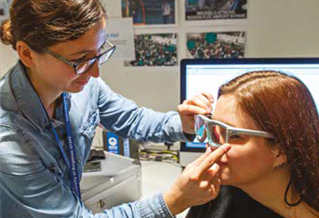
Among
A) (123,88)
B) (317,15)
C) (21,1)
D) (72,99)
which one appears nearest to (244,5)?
(317,15)

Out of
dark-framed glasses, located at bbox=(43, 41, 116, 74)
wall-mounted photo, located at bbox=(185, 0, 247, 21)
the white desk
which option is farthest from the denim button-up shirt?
wall-mounted photo, located at bbox=(185, 0, 247, 21)

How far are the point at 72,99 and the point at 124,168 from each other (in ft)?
1.31

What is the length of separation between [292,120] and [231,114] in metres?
0.15

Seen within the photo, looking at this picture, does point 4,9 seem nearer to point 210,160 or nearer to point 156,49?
point 156,49

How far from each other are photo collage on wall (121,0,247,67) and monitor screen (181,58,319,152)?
1.00 ft

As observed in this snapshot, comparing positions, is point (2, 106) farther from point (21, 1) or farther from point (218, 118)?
point (218, 118)

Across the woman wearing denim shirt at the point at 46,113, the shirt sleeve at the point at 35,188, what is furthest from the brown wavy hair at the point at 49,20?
the shirt sleeve at the point at 35,188

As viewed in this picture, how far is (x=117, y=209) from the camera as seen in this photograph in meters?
0.88

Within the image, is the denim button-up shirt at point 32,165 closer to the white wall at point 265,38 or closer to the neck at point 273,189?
the neck at point 273,189

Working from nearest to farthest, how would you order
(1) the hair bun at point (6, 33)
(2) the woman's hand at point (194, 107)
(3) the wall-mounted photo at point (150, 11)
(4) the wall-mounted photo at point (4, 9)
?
(1) the hair bun at point (6, 33)
(2) the woman's hand at point (194, 107)
(3) the wall-mounted photo at point (150, 11)
(4) the wall-mounted photo at point (4, 9)

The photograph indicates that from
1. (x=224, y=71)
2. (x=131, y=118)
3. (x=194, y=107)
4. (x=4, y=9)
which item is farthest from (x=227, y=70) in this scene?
(x=4, y=9)

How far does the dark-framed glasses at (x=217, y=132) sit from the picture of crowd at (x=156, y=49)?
703mm

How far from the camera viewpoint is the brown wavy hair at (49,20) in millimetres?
752

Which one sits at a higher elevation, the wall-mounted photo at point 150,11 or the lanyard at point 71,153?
the wall-mounted photo at point 150,11
